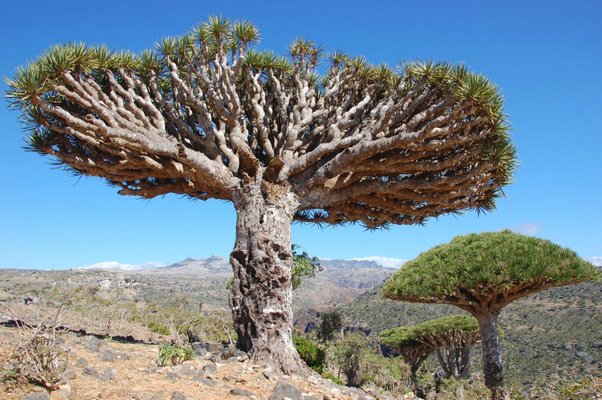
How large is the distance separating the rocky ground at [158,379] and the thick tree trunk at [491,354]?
19.2ft

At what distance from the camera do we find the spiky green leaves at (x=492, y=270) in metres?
10.4

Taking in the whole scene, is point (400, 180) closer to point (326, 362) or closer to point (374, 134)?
point (374, 134)

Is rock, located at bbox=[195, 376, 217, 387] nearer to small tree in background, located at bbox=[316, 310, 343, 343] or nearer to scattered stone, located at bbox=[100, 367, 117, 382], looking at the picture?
scattered stone, located at bbox=[100, 367, 117, 382]

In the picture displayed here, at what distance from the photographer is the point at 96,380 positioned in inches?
182

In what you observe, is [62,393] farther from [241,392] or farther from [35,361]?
[241,392]

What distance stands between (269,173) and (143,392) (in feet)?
12.3

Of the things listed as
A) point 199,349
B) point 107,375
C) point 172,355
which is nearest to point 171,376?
point 172,355

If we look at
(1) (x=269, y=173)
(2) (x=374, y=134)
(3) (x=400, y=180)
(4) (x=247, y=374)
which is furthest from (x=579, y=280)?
(4) (x=247, y=374)

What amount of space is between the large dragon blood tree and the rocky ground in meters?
0.52

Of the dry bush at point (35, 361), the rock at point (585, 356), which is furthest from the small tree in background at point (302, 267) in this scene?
the rock at point (585, 356)

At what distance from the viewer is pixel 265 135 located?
768cm

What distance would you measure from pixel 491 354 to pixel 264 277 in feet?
22.7

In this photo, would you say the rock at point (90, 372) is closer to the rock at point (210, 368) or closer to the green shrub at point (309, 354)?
the rock at point (210, 368)

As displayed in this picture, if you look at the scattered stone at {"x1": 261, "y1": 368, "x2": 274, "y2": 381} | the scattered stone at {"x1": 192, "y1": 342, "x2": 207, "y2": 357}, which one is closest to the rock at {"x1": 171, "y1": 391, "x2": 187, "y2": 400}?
the scattered stone at {"x1": 261, "y1": 368, "x2": 274, "y2": 381}
